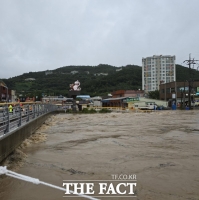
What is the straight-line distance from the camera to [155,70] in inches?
5246

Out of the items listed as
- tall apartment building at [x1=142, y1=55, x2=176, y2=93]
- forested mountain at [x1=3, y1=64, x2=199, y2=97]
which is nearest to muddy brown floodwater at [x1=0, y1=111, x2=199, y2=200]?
forested mountain at [x1=3, y1=64, x2=199, y2=97]

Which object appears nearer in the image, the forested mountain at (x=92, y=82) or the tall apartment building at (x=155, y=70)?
the forested mountain at (x=92, y=82)

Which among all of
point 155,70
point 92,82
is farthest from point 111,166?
point 92,82

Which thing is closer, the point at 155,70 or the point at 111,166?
the point at 111,166

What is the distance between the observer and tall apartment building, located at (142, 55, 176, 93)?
426 feet

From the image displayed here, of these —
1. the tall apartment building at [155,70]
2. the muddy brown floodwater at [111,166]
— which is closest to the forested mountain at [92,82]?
the tall apartment building at [155,70]

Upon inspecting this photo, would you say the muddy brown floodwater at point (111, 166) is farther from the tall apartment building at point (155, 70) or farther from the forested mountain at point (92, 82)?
the tall apartment building at point (155, 70)

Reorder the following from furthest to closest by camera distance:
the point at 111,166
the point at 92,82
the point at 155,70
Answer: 1. the point at 92,82
2. the point at 155,70
3. the point at 111,166

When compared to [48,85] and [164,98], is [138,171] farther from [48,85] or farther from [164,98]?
[48,85]

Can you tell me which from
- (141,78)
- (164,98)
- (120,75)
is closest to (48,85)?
(120,75)

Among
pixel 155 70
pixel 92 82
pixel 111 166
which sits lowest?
pixel 111 166

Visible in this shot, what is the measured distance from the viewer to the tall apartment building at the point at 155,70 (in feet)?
426

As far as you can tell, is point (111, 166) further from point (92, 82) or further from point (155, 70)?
point (92, 82)

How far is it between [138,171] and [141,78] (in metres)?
132
